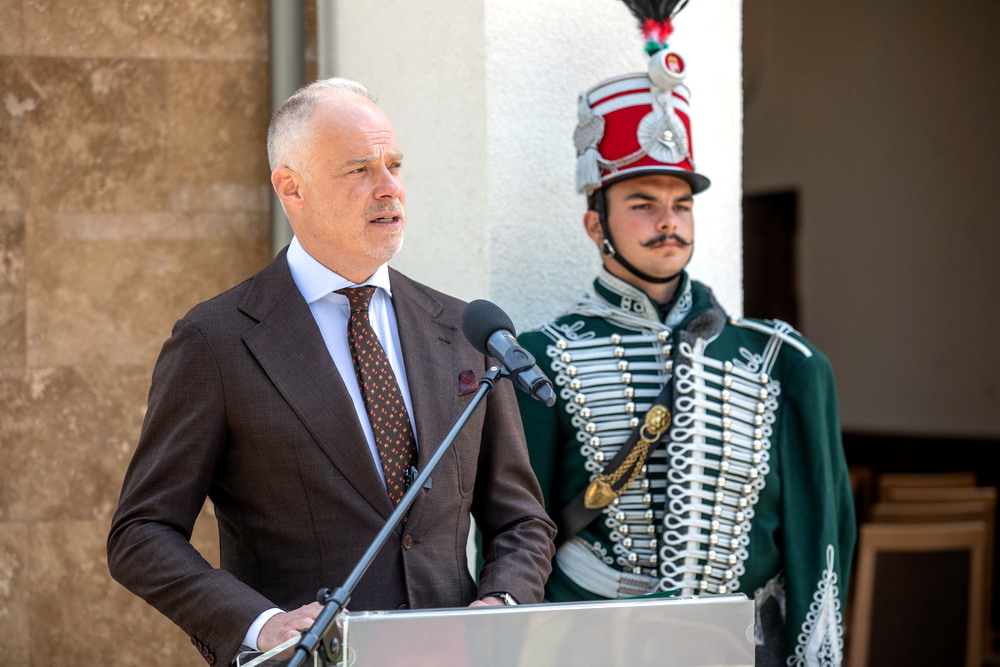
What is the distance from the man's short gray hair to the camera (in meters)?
2.45

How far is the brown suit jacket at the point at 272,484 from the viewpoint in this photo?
7.32ft

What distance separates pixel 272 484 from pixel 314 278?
386mm

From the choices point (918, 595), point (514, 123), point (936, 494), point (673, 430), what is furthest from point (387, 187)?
point (936, 494)

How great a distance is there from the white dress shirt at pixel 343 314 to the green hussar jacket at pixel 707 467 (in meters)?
0.70

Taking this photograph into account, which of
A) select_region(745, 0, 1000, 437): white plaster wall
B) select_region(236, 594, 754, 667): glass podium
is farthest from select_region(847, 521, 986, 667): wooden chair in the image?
select_region(745, 0, 1000, 437): white plaster wall

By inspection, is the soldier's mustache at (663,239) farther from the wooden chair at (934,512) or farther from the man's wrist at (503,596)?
the wooden chair at (934,512)

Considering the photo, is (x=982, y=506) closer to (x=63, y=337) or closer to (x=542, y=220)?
(x=542, y=220)

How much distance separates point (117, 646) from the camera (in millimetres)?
3844

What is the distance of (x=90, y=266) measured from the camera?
3.86 m

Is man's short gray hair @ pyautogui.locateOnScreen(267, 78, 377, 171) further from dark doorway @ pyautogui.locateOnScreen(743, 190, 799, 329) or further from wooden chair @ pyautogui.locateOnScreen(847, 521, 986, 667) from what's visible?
dark doorway @ pyautogui.locateOnScreen(743, 190, 799, 329)

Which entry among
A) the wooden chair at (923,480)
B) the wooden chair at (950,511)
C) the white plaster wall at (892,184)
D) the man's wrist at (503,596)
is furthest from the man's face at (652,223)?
the white plaster wall at (892,184)

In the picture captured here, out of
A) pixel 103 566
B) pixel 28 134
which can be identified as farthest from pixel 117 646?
pixel 28 134

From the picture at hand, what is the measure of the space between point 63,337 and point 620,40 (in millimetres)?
1764

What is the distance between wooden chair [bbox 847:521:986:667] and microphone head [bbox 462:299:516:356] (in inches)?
113
